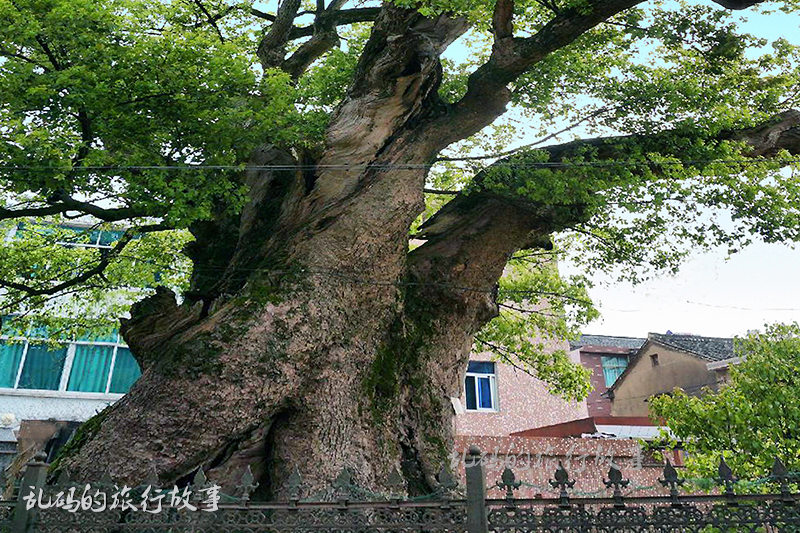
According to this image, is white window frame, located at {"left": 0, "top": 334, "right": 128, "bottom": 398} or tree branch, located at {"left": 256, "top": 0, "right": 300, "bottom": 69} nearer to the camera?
tree branch, located at {"left": 256, "top": 0, "right": 300, "bottom": 69}

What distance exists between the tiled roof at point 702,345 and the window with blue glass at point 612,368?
378cm

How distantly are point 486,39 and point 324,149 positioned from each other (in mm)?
5583

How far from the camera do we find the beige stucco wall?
1903 centimetres

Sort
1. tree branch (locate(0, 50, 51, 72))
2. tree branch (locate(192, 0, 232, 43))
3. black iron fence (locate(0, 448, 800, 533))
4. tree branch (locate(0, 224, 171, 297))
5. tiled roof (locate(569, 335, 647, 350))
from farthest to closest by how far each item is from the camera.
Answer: tiled roof (locate(569, 335, 647, 350)) → tree branch (locate(192, 0, 232, 43)) → tree branch (locate(0, 224, 171, 297)) → tree branch (locate(0, 50, 51, 72)) → black iron fence (locate(0, 448, 800, 533))

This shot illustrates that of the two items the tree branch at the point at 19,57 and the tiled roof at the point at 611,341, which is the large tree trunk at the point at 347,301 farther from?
the tiled roof at the point at 611,341

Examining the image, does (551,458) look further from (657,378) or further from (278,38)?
(657,378)

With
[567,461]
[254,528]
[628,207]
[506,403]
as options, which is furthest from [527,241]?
[506,403]

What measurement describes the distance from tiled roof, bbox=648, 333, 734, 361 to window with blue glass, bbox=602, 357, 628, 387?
12.4 ft

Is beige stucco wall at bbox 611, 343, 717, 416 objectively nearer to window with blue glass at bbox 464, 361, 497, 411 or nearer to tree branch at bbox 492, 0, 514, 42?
window with blue glass at bbox 464, 361, 497, 411

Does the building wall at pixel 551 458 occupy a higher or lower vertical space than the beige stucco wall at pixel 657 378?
lower

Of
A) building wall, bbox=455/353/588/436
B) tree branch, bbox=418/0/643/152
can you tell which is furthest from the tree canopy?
building wall, bbox=455/353/588/436

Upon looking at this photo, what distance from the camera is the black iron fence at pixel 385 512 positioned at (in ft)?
11.9

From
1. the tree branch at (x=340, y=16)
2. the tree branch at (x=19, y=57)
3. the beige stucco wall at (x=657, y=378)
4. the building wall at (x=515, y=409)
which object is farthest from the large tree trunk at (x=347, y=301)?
the beige stucco wall at (x=657, y=378)

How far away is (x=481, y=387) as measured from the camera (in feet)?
55.9
